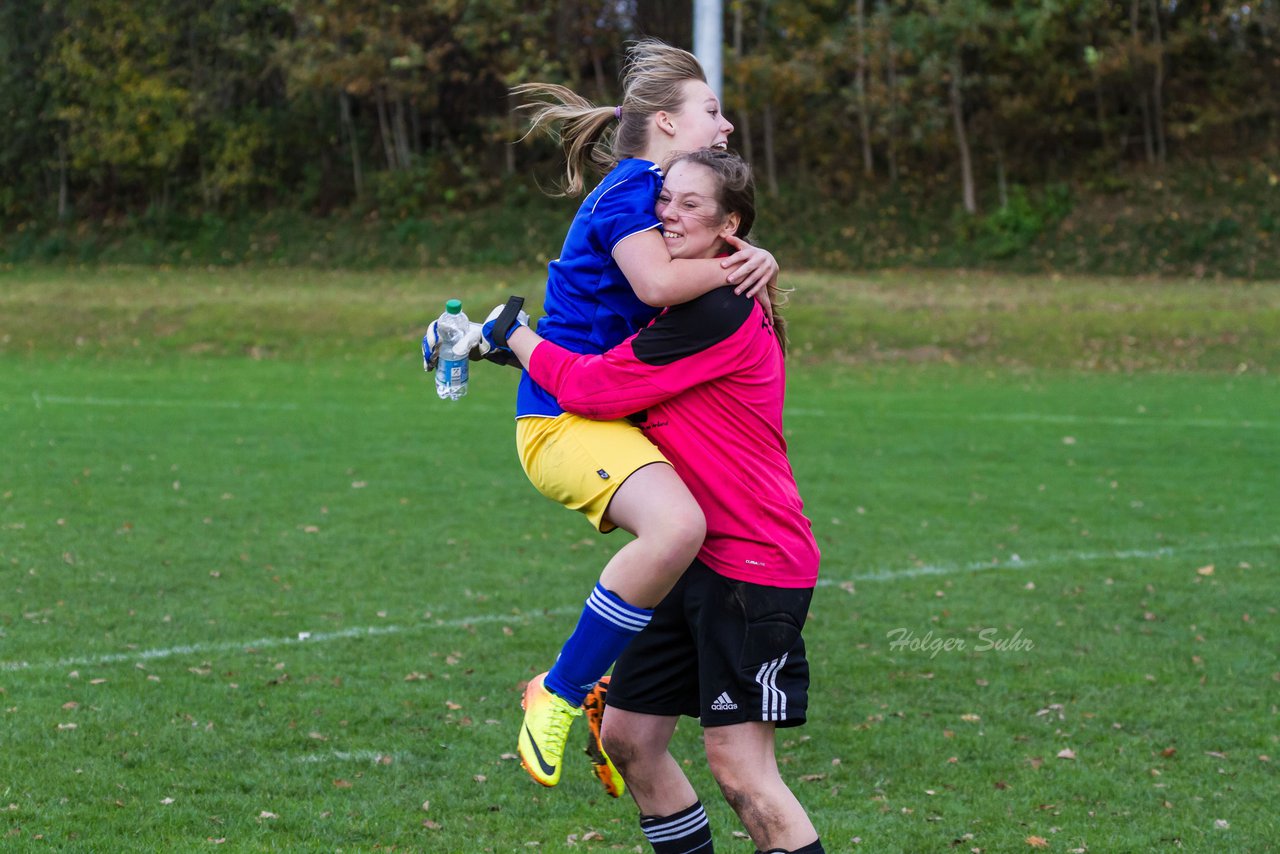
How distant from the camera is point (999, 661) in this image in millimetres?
7344

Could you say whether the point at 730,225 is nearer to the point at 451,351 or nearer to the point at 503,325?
the point at 503,325

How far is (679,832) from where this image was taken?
397cm

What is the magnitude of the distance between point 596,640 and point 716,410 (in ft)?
2.22

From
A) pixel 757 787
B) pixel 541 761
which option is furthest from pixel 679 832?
pixel 541 761

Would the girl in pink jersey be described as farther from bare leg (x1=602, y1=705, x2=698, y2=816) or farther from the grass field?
the grass field

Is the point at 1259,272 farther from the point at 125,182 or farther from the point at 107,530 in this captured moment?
the point at 125,182

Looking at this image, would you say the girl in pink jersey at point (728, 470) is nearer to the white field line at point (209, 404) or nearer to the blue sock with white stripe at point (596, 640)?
the blue sock with white stripe at point (596, 640)

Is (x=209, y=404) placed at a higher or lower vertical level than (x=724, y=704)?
lower

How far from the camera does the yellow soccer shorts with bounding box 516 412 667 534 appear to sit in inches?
142

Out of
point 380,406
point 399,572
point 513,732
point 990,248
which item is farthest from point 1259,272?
point 513,732

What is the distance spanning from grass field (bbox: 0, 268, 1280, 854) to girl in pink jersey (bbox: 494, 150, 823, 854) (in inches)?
59.7

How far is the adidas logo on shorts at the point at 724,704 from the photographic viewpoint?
11.7 ft

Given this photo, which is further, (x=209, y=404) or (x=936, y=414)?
(x=209, y=404)

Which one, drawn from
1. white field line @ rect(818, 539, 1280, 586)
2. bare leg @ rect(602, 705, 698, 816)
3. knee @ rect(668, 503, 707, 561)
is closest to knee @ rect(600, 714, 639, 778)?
bare leg @ rect(602, 705, 698, 816)
